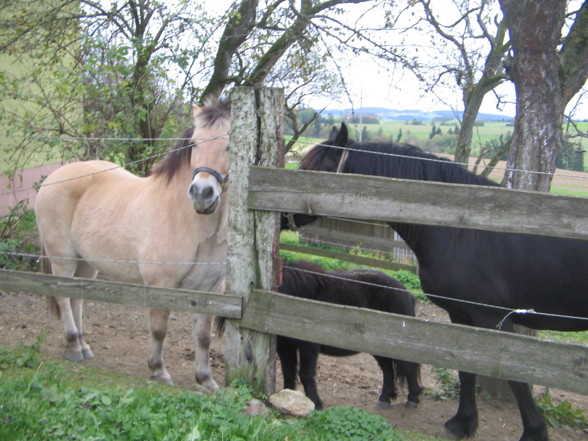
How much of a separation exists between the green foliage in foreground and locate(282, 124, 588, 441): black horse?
114 cm

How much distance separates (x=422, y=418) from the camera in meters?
4.92

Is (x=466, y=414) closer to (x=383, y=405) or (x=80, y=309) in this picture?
(x=383, y=405)

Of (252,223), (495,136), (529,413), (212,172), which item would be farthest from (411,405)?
(495,136)

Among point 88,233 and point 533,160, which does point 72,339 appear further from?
point 533,160

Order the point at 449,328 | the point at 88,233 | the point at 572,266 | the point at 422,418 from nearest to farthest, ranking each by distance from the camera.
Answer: the point at 449,328
the point at 572,266
the point at 422,418
the point at 88,233

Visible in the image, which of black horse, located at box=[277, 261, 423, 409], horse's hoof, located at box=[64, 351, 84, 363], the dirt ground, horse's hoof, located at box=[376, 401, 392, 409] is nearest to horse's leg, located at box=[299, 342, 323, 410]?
black horse, located at box=[277, 261, 423, 409]

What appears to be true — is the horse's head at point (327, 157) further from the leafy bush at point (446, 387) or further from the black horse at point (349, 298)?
the leafy bush at point (446, 387)

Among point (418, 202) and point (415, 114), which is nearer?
point (418, 202)

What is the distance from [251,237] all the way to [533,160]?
3003 millimetres

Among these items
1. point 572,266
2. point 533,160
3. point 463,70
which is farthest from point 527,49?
point 463,70

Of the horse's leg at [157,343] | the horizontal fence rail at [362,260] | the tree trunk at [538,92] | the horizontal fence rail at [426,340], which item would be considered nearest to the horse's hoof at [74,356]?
the horse's leg at [157,343]

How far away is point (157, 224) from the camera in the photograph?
468 cm

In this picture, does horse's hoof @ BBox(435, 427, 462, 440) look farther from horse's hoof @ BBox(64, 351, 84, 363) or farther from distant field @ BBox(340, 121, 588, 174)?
horse's hoof @ BBox(64, 351, 84, 363)

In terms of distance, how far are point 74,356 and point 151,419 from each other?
9.23 ft
